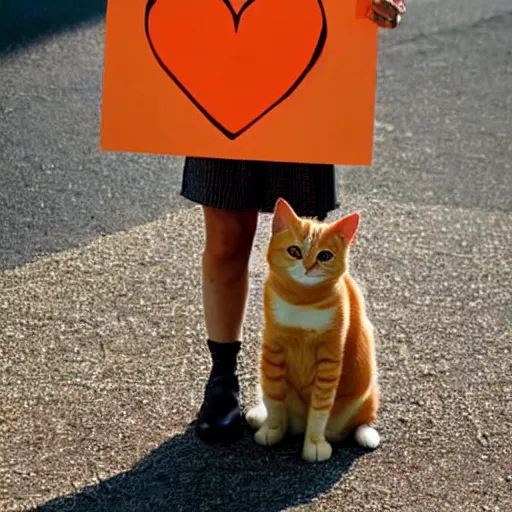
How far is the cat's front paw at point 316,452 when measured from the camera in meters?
3.29

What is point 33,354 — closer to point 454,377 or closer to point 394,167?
point 454,377

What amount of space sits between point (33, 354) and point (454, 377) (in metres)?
1.39

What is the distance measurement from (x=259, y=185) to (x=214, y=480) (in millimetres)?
830

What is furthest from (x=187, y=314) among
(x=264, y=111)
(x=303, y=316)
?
(x=264, y=111)

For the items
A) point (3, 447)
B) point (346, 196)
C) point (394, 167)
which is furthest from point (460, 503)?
point (394, 167)

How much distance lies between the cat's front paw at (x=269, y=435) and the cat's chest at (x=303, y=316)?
360mm

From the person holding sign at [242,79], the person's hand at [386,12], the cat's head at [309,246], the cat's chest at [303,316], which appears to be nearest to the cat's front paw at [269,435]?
the cat's chest at [303,316]

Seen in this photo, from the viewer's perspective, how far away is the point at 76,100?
6285 millimetres

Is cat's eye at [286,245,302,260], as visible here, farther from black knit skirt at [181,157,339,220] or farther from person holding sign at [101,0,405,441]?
person holding sign at [101,0,405,441]

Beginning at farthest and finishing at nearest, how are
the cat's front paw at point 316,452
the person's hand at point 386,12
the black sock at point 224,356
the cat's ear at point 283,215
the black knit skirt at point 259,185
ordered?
the black sock at point 224,356
the cat's front paw at point 316,452
the black knit skirt at point 259,185
the cat's ear at point 283,215
the person's hand at point 386,12

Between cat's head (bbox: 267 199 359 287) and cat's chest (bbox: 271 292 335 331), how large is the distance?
0.08 metres

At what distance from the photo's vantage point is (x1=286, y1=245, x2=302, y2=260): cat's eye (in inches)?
122

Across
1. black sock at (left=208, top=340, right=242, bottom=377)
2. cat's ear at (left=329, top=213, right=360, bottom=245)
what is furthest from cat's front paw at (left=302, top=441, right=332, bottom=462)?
cat's ear at (left=329, top=213, right=360, bottom=245)

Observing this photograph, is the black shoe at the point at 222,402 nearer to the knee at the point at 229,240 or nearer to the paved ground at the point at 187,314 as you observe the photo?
the paved ground at the point at 187,314
